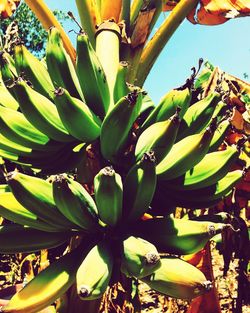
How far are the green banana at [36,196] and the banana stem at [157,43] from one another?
0.55 metres

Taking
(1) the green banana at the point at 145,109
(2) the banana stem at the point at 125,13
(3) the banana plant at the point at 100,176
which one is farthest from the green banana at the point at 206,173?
(2) the banana stem at the point at 125,13

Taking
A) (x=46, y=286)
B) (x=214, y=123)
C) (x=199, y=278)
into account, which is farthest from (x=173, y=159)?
(x=46, y=286)

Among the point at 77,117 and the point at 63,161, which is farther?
the point at 63,161

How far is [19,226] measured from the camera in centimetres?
94

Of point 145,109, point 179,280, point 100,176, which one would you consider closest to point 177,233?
point 179,280

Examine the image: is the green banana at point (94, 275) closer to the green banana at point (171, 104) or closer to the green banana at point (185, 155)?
the green banana at point (185, 155)

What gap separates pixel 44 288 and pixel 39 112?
371mm

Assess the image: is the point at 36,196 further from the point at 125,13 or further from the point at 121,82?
the point at 125,13

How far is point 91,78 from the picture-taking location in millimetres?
969

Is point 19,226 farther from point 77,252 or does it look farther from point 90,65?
point 90,65

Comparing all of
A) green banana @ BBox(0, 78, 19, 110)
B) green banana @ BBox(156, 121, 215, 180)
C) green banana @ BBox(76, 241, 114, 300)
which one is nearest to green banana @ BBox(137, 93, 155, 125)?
green banana @ BBox(156, 121, 215, 180)

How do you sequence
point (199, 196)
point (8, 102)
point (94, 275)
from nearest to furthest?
1. point (94, 275)
2. point (199, 196)
3. point (8, 102)

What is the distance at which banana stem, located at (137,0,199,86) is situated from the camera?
127cm

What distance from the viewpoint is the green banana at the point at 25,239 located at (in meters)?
0.90
